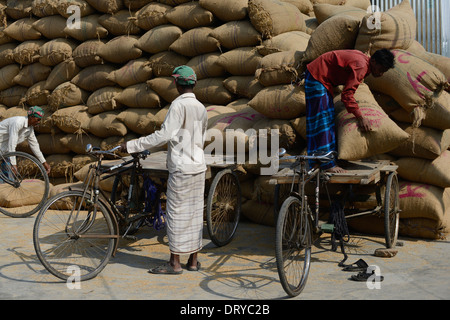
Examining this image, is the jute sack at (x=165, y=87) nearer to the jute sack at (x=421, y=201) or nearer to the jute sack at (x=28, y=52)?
the jute sack at (x=28, y=52)

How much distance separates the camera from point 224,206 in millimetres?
4750

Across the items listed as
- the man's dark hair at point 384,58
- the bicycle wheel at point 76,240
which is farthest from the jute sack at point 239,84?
the bicycle wheel at point 76,240

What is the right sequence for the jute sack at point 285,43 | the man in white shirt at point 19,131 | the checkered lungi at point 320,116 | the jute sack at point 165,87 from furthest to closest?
the jute sack at point 165,87
the man in white shirt at point 19,131
the jute sack at point 285,43
the checkered lungi at point 320,116

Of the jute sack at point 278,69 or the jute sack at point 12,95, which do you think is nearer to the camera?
the jute sack at point 278,69

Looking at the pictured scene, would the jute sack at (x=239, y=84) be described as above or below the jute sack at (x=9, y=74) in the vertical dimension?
below

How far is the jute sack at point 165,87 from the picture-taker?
6.30 meters

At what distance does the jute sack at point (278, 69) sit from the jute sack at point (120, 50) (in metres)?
2.16

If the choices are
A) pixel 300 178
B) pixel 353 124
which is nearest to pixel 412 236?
pixel 353 124

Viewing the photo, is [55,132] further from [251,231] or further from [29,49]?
[251,231]

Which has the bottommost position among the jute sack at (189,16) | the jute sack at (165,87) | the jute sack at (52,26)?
the jute sack at (165,87)

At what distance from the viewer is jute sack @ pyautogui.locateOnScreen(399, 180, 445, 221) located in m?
4.52

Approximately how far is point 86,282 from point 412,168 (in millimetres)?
3038

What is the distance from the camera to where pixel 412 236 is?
→ 483 cm

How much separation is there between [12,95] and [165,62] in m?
2.90
